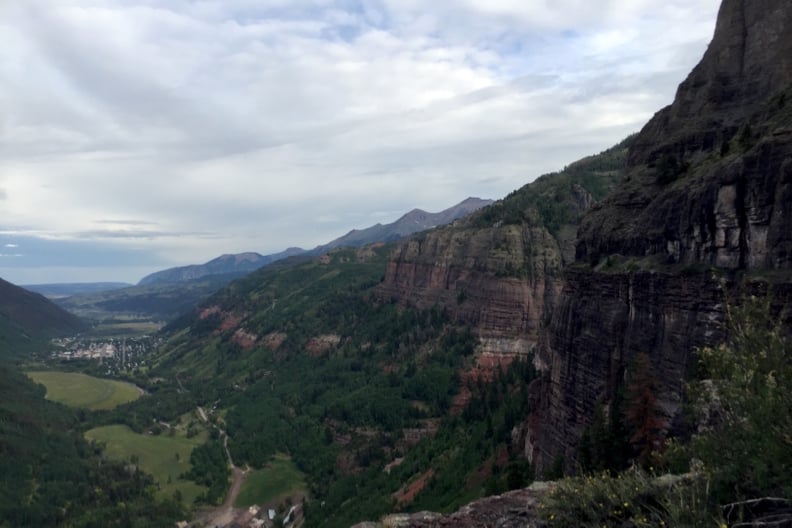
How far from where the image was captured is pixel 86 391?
17500 centimetres

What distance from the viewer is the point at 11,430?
112m

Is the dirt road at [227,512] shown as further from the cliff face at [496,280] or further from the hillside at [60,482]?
the cliff face at [496,280]

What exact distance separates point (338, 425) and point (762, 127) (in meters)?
88.0

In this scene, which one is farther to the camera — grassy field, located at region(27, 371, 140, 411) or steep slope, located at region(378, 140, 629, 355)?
grassy field, located at region(27, 371, 140, 411)

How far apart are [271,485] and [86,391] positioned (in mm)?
115917

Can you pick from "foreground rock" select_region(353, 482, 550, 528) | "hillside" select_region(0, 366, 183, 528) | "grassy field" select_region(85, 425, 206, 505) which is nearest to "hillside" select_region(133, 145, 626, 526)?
"grassy field" select_region(85, 425, 206, 505)

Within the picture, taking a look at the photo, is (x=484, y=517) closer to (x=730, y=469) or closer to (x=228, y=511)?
(x=730, y=469)

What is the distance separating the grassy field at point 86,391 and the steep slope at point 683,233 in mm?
154481

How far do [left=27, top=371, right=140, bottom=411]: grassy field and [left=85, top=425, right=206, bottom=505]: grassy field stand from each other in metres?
32.7

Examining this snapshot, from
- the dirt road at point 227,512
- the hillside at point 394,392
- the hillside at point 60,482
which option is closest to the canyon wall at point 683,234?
the hillside at point 394,392

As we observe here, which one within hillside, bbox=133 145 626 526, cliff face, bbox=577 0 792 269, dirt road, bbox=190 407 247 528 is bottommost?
dirt road, bbox=190 407 247 528

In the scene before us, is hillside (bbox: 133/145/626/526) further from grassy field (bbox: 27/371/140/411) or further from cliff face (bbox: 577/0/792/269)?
grassy field (bbox: 27/371/140/411)

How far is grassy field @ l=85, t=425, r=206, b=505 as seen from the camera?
97750 millimetres

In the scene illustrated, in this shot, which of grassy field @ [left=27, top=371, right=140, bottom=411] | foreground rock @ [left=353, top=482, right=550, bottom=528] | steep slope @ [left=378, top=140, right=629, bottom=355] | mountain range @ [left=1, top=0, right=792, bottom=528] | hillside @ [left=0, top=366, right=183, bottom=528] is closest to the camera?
mountain range @ [left=1, top=0, right=792, bottom=528]
